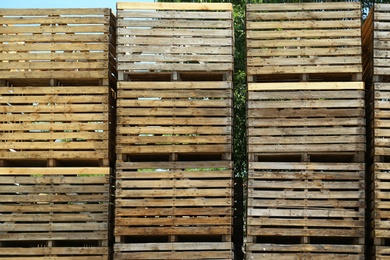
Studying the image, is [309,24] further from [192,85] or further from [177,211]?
[177,211]

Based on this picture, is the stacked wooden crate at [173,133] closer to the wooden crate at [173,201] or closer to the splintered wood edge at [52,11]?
the wooden crate at [173,201]

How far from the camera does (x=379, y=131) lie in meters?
9.91

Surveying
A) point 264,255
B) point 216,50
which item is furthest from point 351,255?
point 216,50

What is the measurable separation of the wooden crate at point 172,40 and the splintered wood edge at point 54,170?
1433 mm

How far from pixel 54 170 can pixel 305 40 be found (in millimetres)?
4154

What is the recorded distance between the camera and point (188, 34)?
408 inches

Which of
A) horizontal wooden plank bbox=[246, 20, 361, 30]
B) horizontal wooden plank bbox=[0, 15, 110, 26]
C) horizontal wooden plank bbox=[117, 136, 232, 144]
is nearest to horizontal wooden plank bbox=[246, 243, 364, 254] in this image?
horizontal wooden plank bbox=[117, 136, 232, 144]

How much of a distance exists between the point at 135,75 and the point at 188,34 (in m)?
1.01

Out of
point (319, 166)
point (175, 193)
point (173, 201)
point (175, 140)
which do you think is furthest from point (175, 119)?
point (319, 166)

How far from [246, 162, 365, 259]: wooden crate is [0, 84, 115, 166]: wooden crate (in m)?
2.30

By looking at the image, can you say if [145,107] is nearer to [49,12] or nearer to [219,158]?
[219,158]

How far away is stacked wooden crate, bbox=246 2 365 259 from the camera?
32.2 feet

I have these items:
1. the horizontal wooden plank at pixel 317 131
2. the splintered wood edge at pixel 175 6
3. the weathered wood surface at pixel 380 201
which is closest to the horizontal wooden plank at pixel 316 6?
the splintered wood edge at pixel 175 6

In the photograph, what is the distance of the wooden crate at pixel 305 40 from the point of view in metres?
10.2
